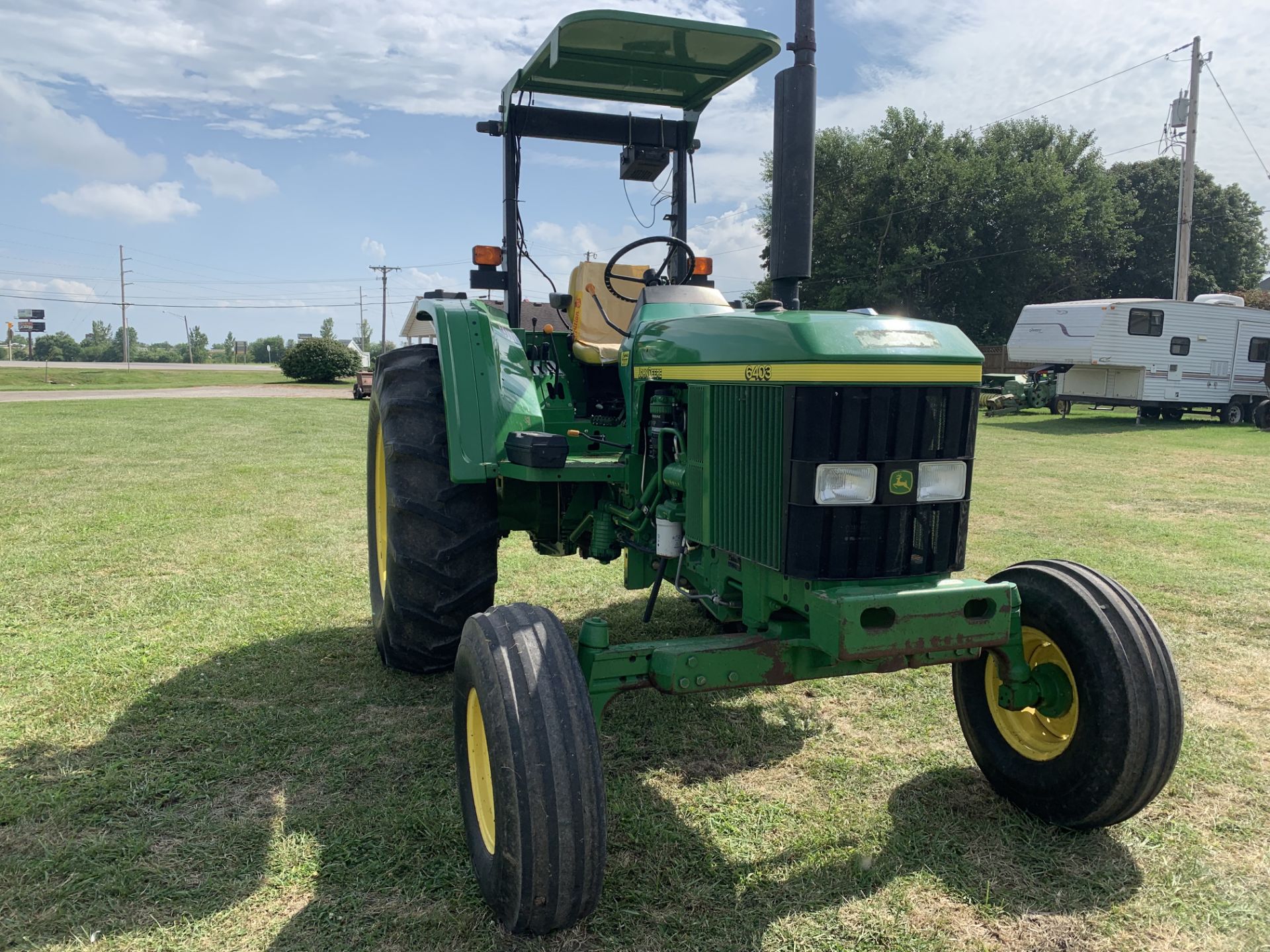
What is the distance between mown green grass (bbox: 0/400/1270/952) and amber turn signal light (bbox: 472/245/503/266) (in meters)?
2.00

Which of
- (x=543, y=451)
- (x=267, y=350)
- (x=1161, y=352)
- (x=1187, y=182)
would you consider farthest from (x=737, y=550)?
(x=267, y=350)

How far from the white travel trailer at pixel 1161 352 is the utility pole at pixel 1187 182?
1.59 metres

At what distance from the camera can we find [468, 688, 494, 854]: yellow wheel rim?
2.61 meters

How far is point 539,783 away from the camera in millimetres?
2277

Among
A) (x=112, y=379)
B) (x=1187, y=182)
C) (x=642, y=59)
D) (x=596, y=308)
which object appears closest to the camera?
(x=642, y=59)

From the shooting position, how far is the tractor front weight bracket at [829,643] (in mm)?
2473

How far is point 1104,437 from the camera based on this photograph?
17188 mm

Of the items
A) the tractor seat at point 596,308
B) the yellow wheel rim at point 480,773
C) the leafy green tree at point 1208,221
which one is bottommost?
the yellow wheel rim at point 480,773

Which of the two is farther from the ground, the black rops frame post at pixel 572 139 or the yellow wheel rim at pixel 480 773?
the black rops frame post at pixel 572 139

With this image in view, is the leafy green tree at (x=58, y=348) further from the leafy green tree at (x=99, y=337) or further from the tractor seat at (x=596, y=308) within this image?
the tractor seat at (x=596, y=308)

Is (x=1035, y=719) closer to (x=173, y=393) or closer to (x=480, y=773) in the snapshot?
(x=480, y=773)

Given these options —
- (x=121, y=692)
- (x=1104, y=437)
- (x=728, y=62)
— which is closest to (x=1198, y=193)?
(x=1104, y=437)

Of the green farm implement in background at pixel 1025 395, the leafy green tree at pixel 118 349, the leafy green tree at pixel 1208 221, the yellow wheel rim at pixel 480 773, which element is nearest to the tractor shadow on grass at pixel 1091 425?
the green farm implement in background at pixel 1025 395

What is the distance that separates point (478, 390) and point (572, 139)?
5.69 ft
